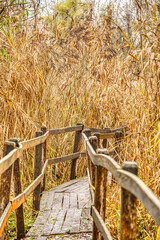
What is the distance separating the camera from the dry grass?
12.9 feet

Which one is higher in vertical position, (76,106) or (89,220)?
(76,106)

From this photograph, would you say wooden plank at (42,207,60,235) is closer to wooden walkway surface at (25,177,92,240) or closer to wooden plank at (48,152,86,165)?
wooden walkway surface at (25,177,92,240)

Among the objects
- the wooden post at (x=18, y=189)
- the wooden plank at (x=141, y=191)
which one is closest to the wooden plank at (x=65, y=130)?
the wooden post at (x=18, y=189)

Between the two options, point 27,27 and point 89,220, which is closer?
point 89,220

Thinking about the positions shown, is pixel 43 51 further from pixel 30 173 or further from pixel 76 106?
pixel 30 173

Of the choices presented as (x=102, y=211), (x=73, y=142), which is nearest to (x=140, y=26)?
(x=102, y=211)

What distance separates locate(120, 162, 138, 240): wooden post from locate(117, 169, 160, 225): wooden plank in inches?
1.7

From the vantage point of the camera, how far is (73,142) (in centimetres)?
704

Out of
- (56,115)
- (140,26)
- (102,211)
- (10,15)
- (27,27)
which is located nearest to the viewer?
(102,211)

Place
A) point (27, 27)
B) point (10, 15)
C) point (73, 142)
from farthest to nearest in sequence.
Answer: point (73, 142) → point (27, 27) → point (10, 15)

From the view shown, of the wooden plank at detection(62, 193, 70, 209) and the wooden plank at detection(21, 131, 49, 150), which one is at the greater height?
the wooden plank at detection(21, 131, 49, 150)

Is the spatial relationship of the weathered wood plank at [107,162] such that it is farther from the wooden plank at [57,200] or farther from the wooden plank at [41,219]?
the wooden plank at [57,200]

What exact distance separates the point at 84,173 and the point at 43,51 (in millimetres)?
2546

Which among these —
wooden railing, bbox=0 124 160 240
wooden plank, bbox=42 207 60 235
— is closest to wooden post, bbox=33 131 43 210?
wooden railing, bbox=0 124 160 240
